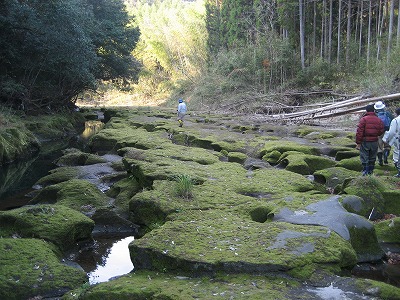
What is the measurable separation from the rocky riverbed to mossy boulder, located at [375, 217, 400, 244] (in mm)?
13

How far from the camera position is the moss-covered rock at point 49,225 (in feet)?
19.9

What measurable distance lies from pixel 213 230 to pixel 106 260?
171cm

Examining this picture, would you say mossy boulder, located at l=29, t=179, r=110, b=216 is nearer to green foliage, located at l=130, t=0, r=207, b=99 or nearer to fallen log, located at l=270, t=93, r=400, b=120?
fallen log, located at l=270, t=93, r=400, b=120

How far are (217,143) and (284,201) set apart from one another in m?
6.71

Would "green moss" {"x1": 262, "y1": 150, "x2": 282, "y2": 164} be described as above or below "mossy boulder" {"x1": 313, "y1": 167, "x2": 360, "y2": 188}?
below

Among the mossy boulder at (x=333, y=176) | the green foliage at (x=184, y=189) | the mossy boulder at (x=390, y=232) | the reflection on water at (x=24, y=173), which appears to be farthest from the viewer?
the reflection on water at (x=24, y=173)

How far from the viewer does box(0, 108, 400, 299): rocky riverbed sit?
14.0 feet

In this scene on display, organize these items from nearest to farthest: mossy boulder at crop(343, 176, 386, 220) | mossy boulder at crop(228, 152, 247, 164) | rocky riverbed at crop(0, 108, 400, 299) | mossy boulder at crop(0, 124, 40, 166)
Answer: rocky riverbed at crop(0, 108, 400, 299) → mossy boulder at crop(343, 176, 386, 220) → mossy boulder at crop(228, 152, 247, 164) → mossy boulder at crop(0, 124, 40, 166)

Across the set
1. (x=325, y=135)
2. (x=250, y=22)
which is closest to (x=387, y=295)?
(x=325, y=135)

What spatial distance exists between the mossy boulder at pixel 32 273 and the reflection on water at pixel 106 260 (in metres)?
0.48

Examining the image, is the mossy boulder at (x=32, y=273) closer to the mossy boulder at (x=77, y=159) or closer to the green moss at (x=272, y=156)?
the mossy boulder at (x=77, y=159)

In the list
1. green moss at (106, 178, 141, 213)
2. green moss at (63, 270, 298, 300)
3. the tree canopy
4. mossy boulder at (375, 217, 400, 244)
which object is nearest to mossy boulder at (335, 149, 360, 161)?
mossy boulder at (375, 217, 400, 244)

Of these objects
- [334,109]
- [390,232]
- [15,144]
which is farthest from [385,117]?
[15,144]

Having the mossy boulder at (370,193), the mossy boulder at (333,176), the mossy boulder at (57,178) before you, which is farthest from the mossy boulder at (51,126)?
the mossy boulder at (370,193)
